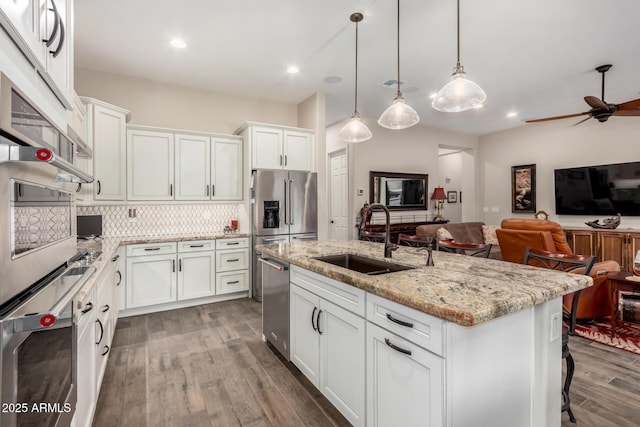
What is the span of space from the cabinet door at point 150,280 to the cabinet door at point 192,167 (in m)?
0.88

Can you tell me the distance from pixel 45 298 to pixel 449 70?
14.8 ft

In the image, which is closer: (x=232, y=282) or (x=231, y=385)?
(x=231, y=385)

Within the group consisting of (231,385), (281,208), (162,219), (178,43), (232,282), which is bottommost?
(231,385)

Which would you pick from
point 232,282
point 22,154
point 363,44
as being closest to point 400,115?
point 363,44

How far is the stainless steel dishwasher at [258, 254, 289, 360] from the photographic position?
248cm

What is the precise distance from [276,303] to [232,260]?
189 cm

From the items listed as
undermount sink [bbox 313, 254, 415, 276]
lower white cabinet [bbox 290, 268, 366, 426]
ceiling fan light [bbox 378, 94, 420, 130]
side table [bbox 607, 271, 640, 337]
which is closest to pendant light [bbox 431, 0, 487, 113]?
ceiling fan light [bbox 378, 94, 420, 130]

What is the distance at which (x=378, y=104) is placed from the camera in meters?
5.44

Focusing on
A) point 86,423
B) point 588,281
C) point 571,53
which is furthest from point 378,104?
point 86,423

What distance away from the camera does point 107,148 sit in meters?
3.64

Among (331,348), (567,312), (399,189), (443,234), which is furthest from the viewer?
(399,189)

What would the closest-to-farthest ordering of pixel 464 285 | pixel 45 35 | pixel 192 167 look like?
1. pixel 45 35
2. pixel 464 285
3. pixel 192 167

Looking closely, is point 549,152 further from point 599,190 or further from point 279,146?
point 279,146

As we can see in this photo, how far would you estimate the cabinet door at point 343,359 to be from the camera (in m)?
1.64
